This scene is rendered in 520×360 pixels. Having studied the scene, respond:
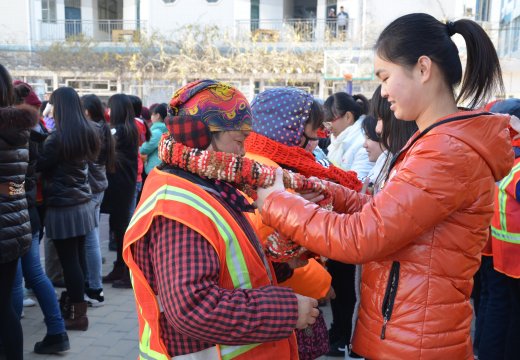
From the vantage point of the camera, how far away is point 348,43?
23.3 m

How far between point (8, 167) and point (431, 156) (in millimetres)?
2582

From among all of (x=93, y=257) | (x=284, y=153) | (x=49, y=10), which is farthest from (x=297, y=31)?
(x=284, y=153)

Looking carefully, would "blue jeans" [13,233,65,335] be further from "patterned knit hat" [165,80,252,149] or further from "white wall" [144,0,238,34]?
"white wall" [144,0,238,34]

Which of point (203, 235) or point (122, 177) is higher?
point (203, 235)

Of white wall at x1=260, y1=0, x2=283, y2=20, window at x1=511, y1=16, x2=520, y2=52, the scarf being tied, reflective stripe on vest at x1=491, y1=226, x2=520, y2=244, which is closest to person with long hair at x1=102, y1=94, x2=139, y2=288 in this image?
reflective stripe on vest at x1=491, y1=226, x2=520, y2=244

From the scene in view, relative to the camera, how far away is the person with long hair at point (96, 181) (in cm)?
494

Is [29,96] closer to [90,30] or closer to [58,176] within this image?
[58,176]

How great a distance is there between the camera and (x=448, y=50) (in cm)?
160

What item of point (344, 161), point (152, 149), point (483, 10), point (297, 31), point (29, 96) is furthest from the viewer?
point (297, 31)

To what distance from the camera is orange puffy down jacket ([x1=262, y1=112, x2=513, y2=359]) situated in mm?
1445

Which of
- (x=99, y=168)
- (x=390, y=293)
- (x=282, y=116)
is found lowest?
(x=99, y=168)

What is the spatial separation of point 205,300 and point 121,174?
14.8ft

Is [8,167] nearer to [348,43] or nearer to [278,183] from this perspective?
[278,183]

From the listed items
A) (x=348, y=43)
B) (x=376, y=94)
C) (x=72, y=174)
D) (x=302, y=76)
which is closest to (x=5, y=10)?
(x=302, y=76)
